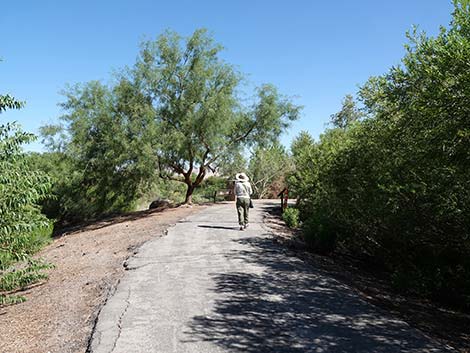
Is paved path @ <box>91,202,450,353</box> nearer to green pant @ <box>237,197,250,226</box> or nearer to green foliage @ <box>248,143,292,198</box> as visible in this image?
green pant @ <box>237,197,250,226</box>

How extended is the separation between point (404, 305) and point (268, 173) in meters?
32.2

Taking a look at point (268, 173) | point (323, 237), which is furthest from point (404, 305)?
point (268, 173)

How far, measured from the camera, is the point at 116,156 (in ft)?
57.9

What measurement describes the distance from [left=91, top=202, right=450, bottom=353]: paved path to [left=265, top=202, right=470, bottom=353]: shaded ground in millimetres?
382

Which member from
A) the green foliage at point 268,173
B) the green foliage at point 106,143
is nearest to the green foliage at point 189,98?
the green foliage at point 106,143

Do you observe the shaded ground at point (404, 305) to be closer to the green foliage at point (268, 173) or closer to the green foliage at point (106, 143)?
the green foliage at point (106, 143)

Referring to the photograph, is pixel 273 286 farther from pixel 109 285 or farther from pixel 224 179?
pixel 224 179

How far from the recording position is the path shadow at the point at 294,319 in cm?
436

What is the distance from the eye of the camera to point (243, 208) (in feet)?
38.9

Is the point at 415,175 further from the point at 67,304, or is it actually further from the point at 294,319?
the point at 67,304

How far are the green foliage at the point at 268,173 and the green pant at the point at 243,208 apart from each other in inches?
1009

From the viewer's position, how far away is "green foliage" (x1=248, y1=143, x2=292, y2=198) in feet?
125

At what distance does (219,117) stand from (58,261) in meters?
9.84

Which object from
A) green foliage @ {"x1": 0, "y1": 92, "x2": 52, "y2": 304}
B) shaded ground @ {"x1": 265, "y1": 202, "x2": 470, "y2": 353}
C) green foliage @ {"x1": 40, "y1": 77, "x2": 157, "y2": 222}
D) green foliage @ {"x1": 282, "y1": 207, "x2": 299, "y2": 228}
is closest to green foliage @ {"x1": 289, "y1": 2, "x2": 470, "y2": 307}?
shaded ground @ {"x1": 265, "y1": 202, "x2": 470, "y2": 353}
